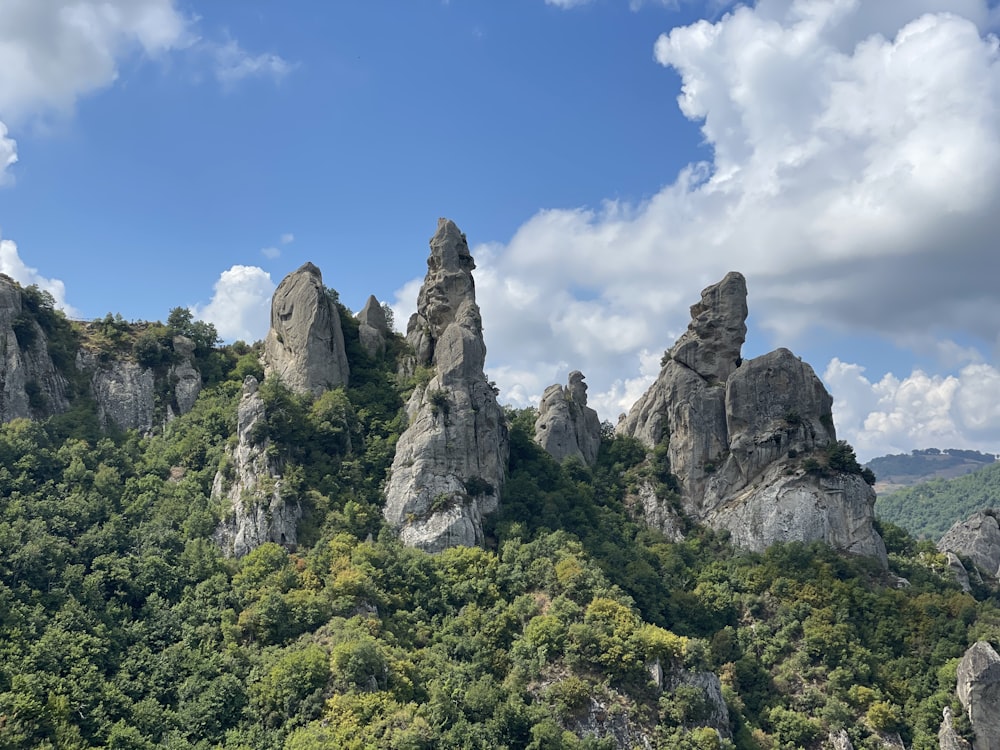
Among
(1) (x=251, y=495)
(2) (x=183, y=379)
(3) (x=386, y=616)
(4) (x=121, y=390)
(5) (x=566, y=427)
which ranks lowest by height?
Result: (3) (x=386, y=616)

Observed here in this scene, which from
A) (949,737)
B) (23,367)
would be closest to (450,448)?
(23,367)

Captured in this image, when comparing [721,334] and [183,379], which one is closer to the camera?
[183,379]

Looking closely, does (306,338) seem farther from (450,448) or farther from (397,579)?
(397,579)

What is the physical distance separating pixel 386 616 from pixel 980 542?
71969mm

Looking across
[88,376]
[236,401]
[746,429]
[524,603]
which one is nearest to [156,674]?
[524,603]

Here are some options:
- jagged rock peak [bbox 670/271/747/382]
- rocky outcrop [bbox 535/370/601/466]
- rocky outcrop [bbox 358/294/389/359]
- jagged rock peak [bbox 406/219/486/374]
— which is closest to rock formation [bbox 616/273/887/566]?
jagged rock peak [bbox 670/271/747/382]

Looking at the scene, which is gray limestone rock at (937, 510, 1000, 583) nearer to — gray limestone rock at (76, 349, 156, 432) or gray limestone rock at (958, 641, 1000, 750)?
gray limestone rock at (958, 641, 1000, 750)

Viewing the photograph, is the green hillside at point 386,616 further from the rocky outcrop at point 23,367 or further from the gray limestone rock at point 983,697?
the gray limestone rock at point 983,697

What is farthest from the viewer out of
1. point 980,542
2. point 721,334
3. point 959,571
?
point 980,542

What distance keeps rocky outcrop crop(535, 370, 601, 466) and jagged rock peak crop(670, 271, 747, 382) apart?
12256 millimetres

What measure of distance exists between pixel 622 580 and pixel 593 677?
14.2 m

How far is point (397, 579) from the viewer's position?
201 ft

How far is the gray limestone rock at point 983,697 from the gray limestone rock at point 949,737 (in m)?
0.67

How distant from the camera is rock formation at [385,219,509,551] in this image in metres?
66.9
